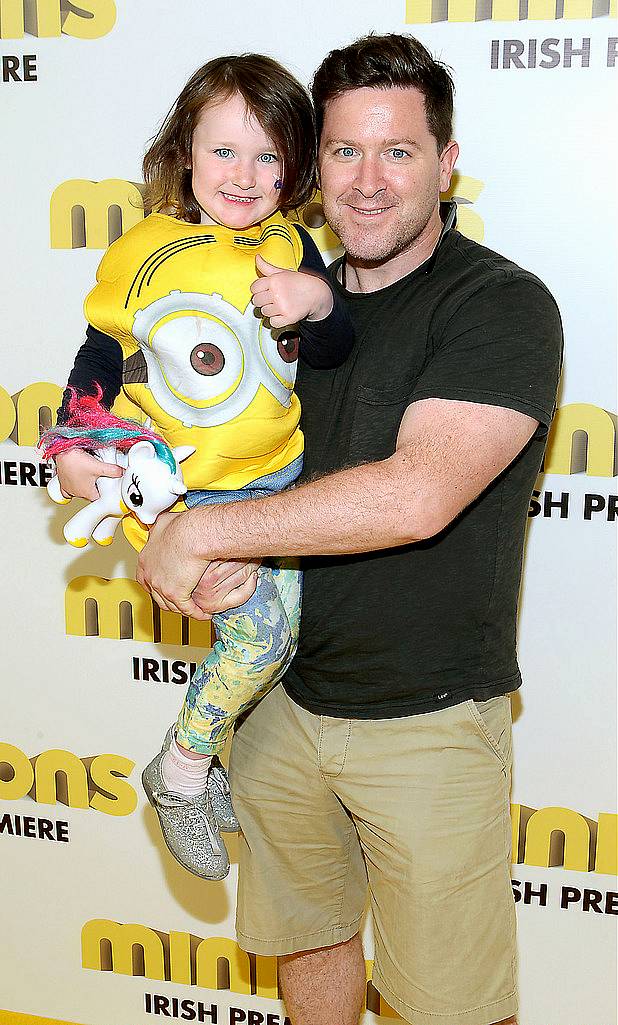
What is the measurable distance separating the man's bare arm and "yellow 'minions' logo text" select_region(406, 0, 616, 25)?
926 mm

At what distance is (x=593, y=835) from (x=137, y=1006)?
4.10 feet

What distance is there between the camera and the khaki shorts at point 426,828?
1.77 m

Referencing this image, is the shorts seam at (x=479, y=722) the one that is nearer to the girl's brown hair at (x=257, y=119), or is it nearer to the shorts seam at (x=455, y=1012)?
the shorts seam at (x=455, y=1012)

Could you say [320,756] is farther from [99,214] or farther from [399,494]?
[99,214]

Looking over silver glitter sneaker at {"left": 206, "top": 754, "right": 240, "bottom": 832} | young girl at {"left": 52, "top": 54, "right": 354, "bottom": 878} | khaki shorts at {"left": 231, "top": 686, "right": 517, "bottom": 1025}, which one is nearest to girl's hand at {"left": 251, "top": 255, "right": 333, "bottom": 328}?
young girl at {"left": 52, "top": 54, "right": 354, "bottom": 878}

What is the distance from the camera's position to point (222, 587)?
5.64ft

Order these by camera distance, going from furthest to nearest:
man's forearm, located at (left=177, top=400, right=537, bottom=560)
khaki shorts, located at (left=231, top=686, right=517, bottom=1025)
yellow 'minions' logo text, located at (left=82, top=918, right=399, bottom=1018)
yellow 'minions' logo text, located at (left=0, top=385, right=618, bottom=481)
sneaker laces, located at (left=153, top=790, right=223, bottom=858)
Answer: yellow 'minions' logo text, located at (left=82, top=918, right=399, bottom=1018), yellow 'minions' logo text, located at (left=0, top=385, right=618, bottom=481), sneaker laces, located at (left=153, top=790, right=223, bottom=858), khaki shorts, located at (left=231, top=686, right=517, bottom=1025), man's forearm, located at (left=177, top=400, right=537, bottom=560)

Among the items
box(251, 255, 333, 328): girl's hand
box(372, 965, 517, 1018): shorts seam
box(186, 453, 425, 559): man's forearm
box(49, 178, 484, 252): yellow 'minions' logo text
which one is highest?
box(49, 178, 484, 252): yellow 'minions' logo text

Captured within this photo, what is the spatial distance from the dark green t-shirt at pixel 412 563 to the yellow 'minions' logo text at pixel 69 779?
918mm

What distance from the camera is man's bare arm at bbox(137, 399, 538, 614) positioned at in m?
1.54

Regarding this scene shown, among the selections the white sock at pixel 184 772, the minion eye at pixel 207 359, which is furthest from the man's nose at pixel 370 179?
the white sock at pixel 184 772

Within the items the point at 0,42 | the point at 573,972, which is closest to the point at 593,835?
the point at 573,972

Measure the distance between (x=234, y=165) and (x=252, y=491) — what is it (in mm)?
537

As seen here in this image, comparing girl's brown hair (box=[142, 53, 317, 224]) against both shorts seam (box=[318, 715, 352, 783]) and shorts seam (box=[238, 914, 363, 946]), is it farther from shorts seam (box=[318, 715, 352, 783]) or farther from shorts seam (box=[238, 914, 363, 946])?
shorts seam (box=[238, 914, 363, 946])
